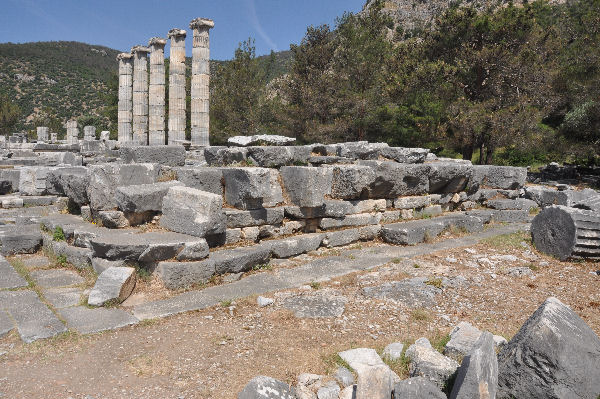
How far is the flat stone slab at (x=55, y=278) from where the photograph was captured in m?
5.93

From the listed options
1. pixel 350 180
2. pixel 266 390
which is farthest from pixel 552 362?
pixel 350 180

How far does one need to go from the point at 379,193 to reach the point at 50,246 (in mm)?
6404

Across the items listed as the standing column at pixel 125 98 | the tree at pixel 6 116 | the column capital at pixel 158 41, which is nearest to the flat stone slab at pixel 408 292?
the column capital at pixel 158 41

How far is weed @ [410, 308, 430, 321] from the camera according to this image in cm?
499

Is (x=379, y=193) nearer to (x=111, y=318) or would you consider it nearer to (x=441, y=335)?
(x=441, y=335)

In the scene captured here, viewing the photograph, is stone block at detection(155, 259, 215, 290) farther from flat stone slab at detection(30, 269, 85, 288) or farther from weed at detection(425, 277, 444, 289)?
weed at detection(425, 277, 444, 289)

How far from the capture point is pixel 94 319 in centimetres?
473

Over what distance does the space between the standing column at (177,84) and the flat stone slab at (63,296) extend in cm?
1624

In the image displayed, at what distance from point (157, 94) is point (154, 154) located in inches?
641

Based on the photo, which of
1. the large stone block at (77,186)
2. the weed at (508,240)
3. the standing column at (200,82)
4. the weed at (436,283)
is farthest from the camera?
the standing column at (200,82)

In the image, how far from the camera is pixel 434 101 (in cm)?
2155

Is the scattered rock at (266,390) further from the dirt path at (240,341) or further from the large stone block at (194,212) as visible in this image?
the large stone block at (194,212)

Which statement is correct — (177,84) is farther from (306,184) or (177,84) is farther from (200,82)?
(306,184)

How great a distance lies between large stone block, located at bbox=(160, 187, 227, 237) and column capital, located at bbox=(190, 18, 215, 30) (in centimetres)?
1647
